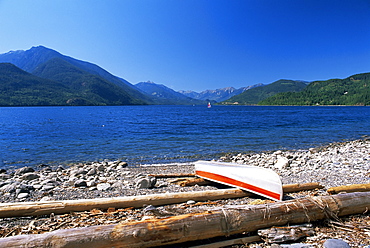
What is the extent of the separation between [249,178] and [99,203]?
455 centimetres

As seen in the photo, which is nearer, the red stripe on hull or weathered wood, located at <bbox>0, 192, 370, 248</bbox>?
weathered wood, located at <bbox>0, 192, 370, 248</bbox>

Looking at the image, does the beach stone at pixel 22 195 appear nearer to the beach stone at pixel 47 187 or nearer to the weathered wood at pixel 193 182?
the beach stone at pixel 47 187

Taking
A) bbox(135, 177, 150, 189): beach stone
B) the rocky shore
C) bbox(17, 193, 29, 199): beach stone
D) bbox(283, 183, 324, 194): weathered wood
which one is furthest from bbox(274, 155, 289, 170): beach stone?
bbox(17, 193, 29, 199): beach stone

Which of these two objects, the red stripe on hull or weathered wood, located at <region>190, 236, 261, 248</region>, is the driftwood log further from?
weathered wood, located at <region>190, 236, 261, 248</region>

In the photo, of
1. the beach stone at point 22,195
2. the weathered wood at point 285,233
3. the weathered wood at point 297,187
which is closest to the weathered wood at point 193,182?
the weathered wood at point 297,187

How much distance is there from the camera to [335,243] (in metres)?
3.98

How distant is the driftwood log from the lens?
17.6 feet

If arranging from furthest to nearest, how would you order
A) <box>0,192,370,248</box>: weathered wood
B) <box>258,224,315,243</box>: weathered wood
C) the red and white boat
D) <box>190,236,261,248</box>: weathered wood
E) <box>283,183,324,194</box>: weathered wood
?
<box>283,183,324,194</box>: weathered wood < the red and white boat < <box>258,224,315,243</box>: weathered wood < <box>190,236,261,248</box>: weathered wood < <box>0,192,370,248</box>: weathered wood

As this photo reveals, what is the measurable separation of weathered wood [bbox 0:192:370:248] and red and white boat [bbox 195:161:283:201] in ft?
4.85

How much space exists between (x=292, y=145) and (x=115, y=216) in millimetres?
20974

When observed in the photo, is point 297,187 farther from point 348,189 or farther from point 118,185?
point 118,185

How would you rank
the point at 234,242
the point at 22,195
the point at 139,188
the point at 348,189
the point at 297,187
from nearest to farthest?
the point at 234,242, the point at 348,189, the point at 297,187, the point at 22,195, the point at 139,188

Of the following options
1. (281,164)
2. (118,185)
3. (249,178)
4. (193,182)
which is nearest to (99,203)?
(118,185)

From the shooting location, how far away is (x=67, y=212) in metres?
5.56
